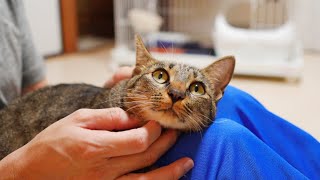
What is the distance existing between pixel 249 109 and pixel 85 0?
3045 millimetres

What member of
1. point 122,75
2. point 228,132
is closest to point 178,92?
point 228,132

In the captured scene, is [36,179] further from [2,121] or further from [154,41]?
[154,41]

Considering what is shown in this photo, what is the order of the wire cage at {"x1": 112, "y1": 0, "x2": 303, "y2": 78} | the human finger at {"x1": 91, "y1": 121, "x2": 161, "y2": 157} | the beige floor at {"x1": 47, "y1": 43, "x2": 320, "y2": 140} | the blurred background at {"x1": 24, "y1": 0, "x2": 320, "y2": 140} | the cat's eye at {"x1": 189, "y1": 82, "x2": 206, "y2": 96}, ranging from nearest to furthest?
the human finger at {"x1": 91, "y1": 121, "x2": 161, "y2": 157} → the cat's eye at {"x1": 189, "y1": 82, "x2": 206, "y2": 96} → the beige floor at {"x1": 47, "y1": 43, "x2": 320, "y2": 140} → the blurred background at {"x1": 24, "y1": 0, "x2": 320, "y2": 140} → the wire cage at {"x1": 112, "y1": 0, "x2": 303, "y2": 78}

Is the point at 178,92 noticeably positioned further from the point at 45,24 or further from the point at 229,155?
the point at 45,24

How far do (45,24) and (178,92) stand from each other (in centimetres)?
228

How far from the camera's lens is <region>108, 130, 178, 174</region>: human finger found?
0.68 m

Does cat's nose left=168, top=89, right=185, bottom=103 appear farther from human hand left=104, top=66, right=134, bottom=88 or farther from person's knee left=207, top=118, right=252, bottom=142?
human hand left=104, top=66, right=134, bottom=88

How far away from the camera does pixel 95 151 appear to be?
0.65 meters

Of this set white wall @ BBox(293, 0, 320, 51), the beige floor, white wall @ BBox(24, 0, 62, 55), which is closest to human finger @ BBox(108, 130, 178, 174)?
the beige floor

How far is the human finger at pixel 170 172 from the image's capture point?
2.23ft

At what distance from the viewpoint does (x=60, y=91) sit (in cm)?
97

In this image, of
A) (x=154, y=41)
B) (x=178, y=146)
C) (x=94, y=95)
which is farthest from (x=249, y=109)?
(x=154, y=41)

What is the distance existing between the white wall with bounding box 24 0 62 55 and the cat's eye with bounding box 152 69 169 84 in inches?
79.9

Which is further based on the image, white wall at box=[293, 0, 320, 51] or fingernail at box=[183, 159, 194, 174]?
white wall at box=[293, 0, 320, 51]
